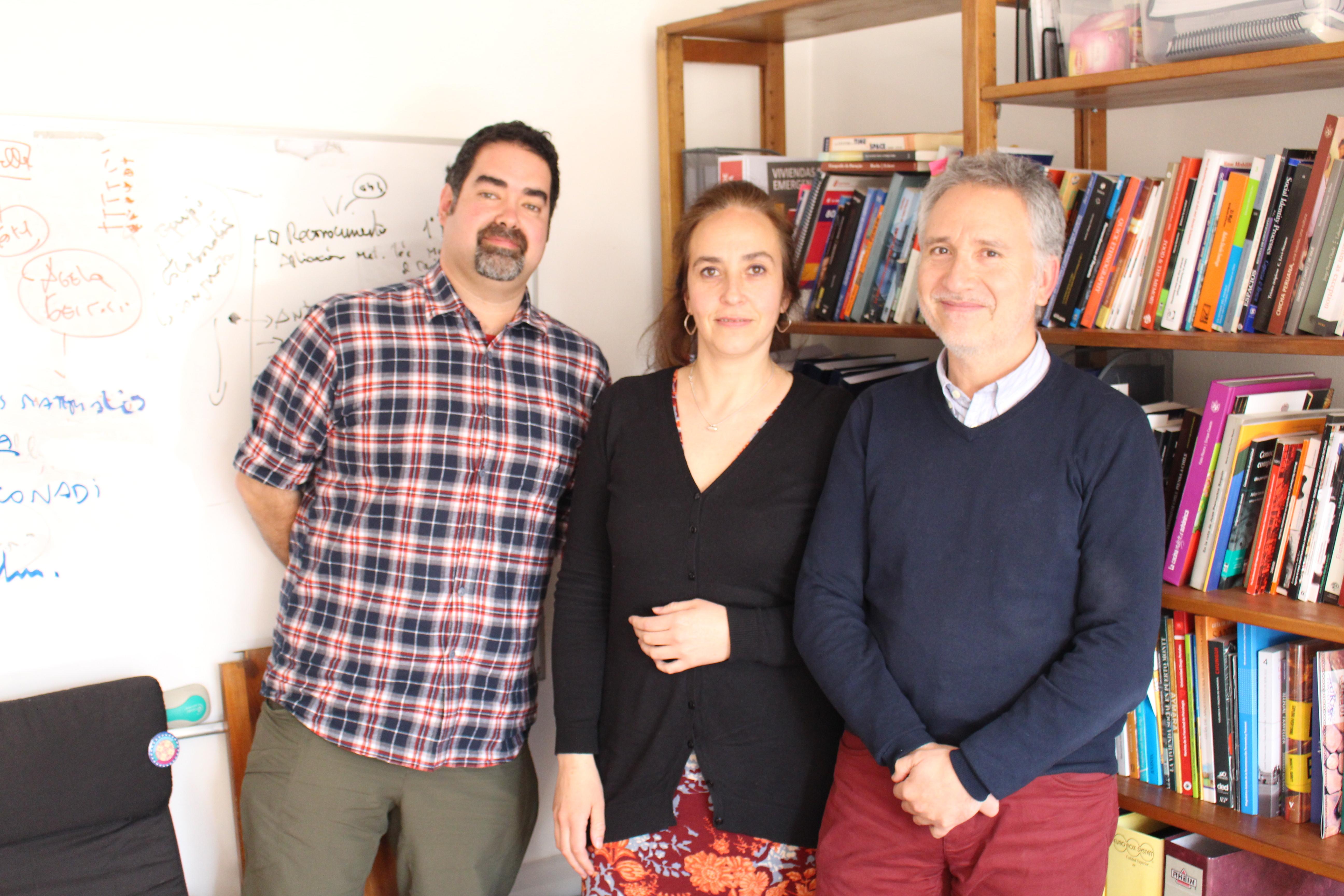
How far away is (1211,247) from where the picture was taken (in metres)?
1.62

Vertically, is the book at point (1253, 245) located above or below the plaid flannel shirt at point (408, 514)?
above

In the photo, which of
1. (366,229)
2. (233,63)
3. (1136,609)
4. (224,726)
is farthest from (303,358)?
(1136,609)

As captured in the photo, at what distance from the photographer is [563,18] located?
8.14 feet

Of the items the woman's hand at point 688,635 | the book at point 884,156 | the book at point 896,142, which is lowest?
the woman's hand at point 688,635

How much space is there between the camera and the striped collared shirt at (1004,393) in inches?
55.7

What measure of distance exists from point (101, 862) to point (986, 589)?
62.9 inches

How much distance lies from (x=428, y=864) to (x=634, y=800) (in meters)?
0.57

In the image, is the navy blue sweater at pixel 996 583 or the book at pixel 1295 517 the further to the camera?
the book at pixel 1295 517

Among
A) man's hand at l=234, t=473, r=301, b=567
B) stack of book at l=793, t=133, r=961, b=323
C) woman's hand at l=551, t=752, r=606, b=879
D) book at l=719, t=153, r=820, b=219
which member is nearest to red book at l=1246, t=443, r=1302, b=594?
stack of book at l=793, t=133, r=961, b=323

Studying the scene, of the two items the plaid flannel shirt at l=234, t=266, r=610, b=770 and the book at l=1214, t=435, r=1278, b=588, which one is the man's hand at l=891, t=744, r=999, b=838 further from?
the plaid flannel shirt at l=234, t=266, r=610, b=770

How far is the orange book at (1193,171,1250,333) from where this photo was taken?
62.7 inches

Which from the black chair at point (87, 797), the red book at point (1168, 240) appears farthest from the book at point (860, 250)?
the black chair at point (87, 797)

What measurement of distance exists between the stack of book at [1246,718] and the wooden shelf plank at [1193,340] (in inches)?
16.1

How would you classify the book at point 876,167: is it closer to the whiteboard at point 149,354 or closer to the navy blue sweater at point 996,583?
the navy blue sweater at point 996,583
